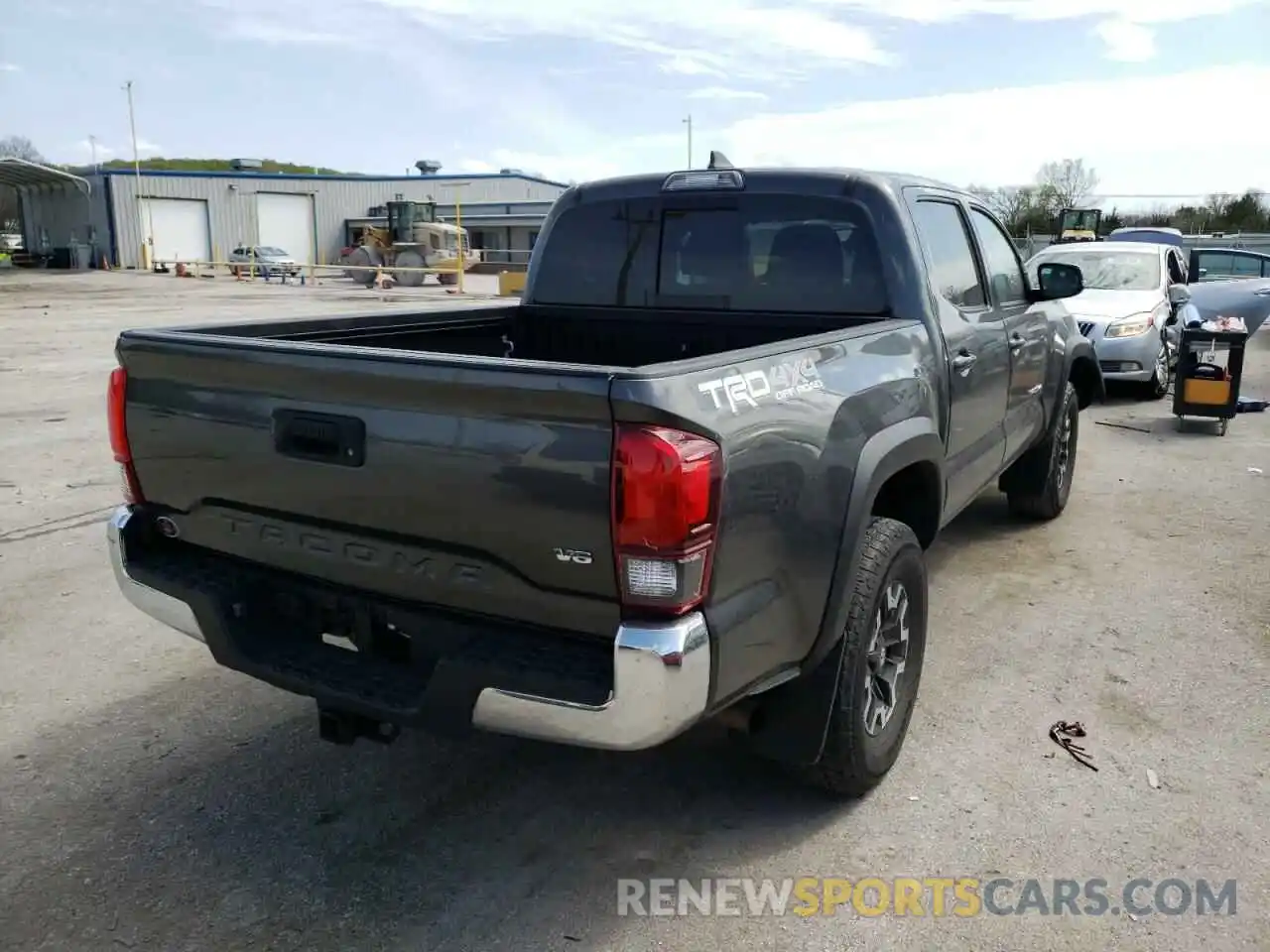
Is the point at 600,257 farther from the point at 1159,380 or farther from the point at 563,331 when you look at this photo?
the point at 1159,380

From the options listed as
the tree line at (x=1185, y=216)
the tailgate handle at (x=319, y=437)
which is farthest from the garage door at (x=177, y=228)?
the tailgate handle at (x=319, y=437)

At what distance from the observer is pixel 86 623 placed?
482 centimetres

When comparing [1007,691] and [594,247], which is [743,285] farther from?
[1007,691]

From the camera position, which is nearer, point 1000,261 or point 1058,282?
point 1000,261

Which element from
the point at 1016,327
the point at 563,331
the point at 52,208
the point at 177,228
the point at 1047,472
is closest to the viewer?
the point at 563,331

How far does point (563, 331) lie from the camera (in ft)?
15.2

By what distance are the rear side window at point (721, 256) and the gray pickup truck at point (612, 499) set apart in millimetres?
12

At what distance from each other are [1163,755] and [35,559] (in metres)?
5.53

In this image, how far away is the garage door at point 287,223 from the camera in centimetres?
5941

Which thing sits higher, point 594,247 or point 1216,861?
point 594,247

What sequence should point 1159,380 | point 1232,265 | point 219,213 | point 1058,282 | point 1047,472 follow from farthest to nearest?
point 219,213 < point 1232,265 < point 1159,380 < point 1047,472 < point 1058,282

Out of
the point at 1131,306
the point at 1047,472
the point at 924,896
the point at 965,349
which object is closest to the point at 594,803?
the point at 924,896

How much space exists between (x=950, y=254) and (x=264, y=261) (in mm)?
48501

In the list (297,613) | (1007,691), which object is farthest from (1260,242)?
(297,613)
